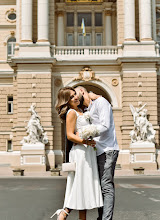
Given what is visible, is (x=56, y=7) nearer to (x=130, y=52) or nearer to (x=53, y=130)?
(x=130, y=52)

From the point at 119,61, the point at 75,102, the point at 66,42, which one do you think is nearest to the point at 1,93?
the point at 66,42

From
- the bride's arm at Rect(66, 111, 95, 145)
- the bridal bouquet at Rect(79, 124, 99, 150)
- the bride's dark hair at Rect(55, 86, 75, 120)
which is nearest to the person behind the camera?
the bridal bouquet at Rect(79, 124, 99, 150)

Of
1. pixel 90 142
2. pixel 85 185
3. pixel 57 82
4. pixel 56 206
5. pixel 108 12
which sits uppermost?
pixel 108 12

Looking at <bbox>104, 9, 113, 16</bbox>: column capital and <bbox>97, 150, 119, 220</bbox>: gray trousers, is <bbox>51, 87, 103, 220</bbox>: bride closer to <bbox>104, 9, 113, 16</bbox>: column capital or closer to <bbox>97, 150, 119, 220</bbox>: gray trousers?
<bbox>97, 150, 119, 220</bbox>: gray trousers

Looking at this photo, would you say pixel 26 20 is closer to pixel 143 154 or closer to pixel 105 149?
pixel 143 154

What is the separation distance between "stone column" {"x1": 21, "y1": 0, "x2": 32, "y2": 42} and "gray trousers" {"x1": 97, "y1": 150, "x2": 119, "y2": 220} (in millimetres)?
24753

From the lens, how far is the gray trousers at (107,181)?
7059 millimetres

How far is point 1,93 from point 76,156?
29906mm

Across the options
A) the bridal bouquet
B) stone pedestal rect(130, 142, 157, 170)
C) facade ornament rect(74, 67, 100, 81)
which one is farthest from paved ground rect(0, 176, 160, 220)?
facade ornament rect(74, 67, 100, 81)

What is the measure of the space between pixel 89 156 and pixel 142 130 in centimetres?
2249

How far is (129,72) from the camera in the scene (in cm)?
3083

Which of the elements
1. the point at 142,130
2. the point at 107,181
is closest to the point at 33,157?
the point at 142,130

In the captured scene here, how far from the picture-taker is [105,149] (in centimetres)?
732

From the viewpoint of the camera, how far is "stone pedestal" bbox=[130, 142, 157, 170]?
29.0 m
